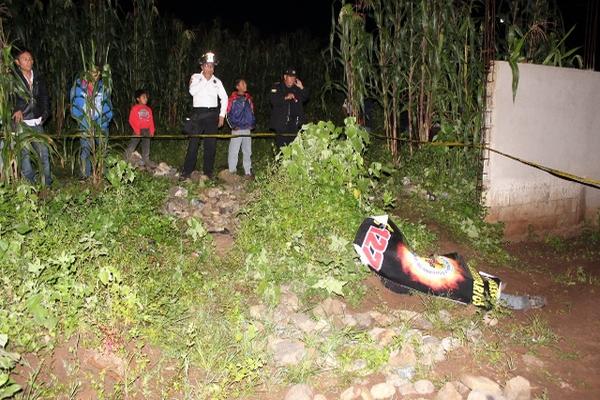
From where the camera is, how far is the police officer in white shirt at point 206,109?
810cm

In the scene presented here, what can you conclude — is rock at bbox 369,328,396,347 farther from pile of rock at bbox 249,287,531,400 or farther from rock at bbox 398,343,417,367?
rock at bbox 398,343,417,367

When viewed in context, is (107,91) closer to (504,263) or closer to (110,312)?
(110,312)

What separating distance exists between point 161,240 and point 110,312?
151cm

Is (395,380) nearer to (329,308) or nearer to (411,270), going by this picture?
(329,308)

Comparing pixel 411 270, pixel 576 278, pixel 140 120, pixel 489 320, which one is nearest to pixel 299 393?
pixel 411 270

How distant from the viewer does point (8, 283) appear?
149 inches

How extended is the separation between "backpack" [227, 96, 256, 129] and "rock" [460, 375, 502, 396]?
→ 5.64m

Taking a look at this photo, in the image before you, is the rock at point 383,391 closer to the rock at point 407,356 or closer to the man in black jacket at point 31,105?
the rock at point 407,356

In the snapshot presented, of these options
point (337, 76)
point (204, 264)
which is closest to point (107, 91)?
point (204, 264)

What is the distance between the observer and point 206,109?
26.9 feet

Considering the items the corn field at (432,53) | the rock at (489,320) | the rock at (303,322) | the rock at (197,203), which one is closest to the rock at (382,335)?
the rock at (303,322)

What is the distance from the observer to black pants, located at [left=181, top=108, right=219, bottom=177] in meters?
8.20

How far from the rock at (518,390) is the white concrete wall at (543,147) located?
3.61 metres

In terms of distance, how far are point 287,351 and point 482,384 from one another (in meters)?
1.39
